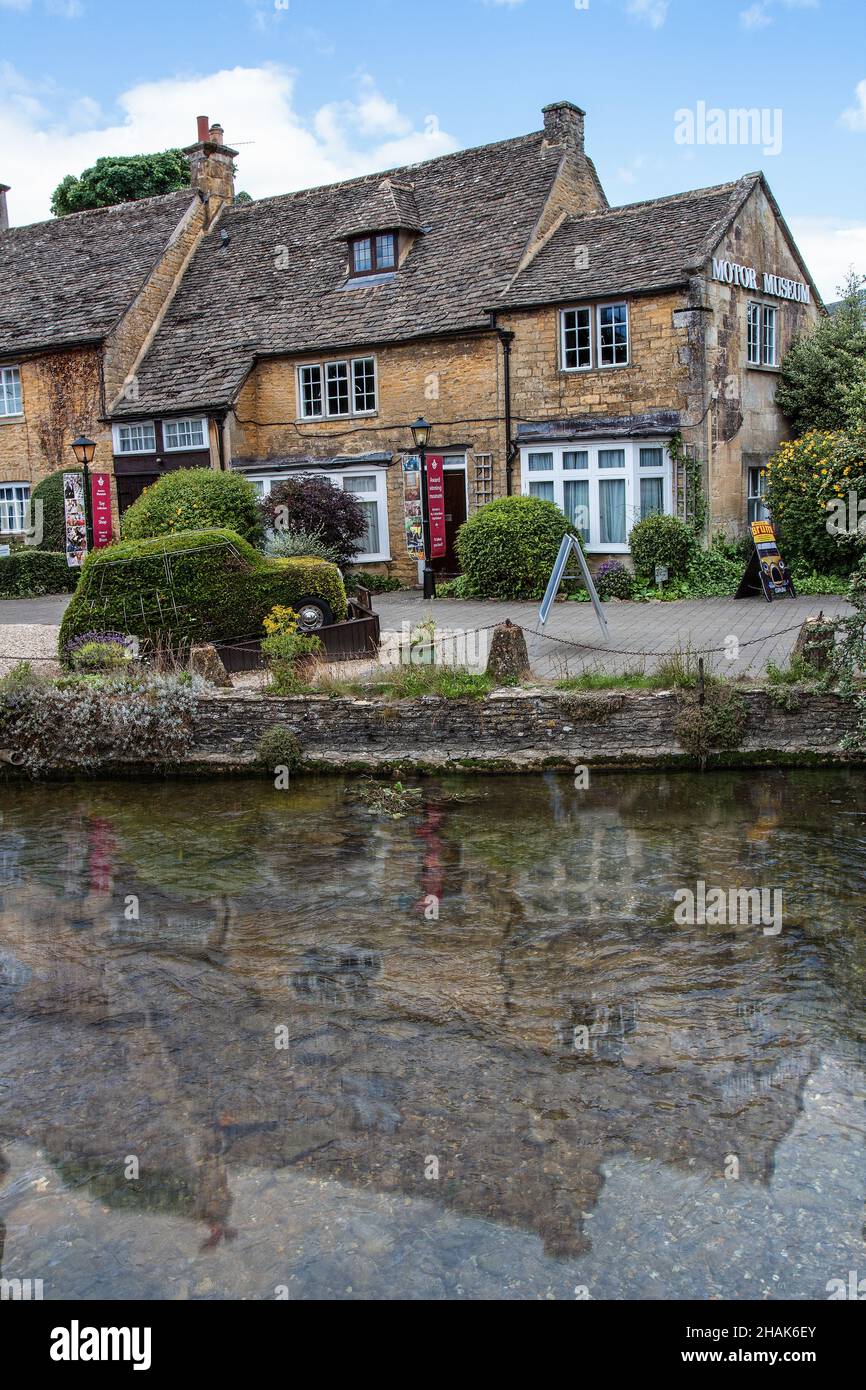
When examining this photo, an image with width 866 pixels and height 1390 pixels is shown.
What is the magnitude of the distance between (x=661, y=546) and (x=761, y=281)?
6.35m

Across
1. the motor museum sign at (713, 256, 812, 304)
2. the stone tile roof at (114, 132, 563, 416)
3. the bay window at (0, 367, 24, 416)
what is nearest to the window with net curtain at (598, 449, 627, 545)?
the motor museum sign at (713, 256, 812, 304)

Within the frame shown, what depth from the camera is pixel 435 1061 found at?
6.49m

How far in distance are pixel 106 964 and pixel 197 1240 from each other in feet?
10.8

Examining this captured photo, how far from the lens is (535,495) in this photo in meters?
Result: 22.6

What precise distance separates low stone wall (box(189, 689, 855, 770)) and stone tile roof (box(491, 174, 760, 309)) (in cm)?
1144

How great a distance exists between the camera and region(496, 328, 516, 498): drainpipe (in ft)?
73.9

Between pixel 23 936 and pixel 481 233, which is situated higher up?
pixel 481 233

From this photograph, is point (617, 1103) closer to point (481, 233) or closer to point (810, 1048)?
point (810, 1048)

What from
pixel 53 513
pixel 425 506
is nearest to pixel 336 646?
pixel 425 506

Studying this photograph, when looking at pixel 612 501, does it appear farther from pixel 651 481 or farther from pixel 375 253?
pixel 375 253
